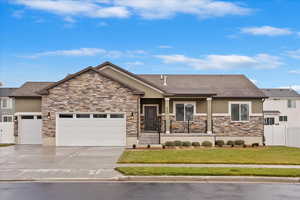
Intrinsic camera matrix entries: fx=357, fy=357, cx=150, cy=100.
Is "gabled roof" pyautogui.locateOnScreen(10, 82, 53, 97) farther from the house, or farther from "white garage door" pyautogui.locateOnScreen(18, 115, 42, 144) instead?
"white garage door" pyautogui.locateOnScreen(18, 115, 42, 144)

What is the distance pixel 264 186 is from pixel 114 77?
59.6 ft

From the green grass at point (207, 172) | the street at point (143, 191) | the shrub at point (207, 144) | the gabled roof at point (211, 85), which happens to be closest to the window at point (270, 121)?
the gabled roof at point (211, 85)

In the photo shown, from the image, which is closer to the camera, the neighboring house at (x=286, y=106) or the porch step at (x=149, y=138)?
the porch step at (x=149, y=138)

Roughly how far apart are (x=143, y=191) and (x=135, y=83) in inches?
694

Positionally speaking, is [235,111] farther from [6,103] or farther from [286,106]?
[6,103]

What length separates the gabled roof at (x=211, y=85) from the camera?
28.7 metres

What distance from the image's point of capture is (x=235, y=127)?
28.7 metres

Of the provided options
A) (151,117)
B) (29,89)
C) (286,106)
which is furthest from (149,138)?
(286,106)

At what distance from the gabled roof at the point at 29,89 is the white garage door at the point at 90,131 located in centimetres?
378

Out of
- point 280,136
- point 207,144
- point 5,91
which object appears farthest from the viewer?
point 5,91

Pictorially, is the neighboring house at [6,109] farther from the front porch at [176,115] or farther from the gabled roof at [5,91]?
the front porch at [176,115]

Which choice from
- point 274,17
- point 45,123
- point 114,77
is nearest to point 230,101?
point 274,17

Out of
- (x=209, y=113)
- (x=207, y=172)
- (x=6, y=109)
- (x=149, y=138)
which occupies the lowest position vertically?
(x=207, y=172)

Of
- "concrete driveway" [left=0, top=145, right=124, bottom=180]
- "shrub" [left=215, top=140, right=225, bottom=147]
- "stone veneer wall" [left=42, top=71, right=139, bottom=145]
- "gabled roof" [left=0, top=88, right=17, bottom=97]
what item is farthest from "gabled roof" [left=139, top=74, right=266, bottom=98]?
"gabled roof" [left=0, top=88, right=17, bottom=97]
